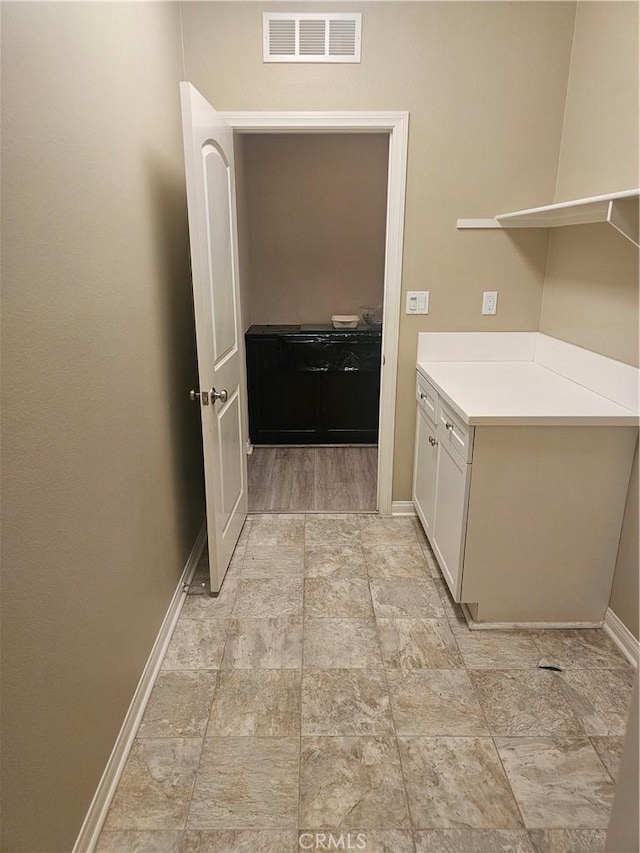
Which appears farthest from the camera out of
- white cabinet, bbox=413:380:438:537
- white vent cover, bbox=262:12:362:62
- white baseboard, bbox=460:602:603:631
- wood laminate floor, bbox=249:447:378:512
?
wood laminate floor, bbox=249:447:378:512

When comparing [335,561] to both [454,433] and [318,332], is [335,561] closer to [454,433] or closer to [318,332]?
[454,433]

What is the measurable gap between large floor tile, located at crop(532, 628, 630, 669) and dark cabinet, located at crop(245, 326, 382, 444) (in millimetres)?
2335

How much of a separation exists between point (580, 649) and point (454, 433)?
97cm

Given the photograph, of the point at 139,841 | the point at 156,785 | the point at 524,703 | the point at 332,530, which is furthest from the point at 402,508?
the point at 139,841

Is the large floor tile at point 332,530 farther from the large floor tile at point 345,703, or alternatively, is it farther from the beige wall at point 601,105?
the beige wall at point 601,105

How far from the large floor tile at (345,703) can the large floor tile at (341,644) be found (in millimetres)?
37

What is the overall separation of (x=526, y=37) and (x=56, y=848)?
11.1ft

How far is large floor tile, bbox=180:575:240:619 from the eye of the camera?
2303mm

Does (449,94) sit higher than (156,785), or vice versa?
(449,94)

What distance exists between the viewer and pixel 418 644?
2109 mm

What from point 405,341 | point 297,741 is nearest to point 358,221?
point 405,341

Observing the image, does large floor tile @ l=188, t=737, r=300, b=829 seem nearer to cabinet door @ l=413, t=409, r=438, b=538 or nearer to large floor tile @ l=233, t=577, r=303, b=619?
large floor tile @ l=233, t=577, r=303, b=619

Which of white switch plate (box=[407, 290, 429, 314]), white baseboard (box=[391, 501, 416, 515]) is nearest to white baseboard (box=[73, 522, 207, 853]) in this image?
white baseboard (box=[391, 501, 416, 515])

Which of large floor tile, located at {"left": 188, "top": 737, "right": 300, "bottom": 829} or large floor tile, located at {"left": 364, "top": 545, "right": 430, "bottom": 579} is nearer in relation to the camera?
large floor tile, located at {"left": 188, "top": 737, "right": 300, "bottom": 829}
